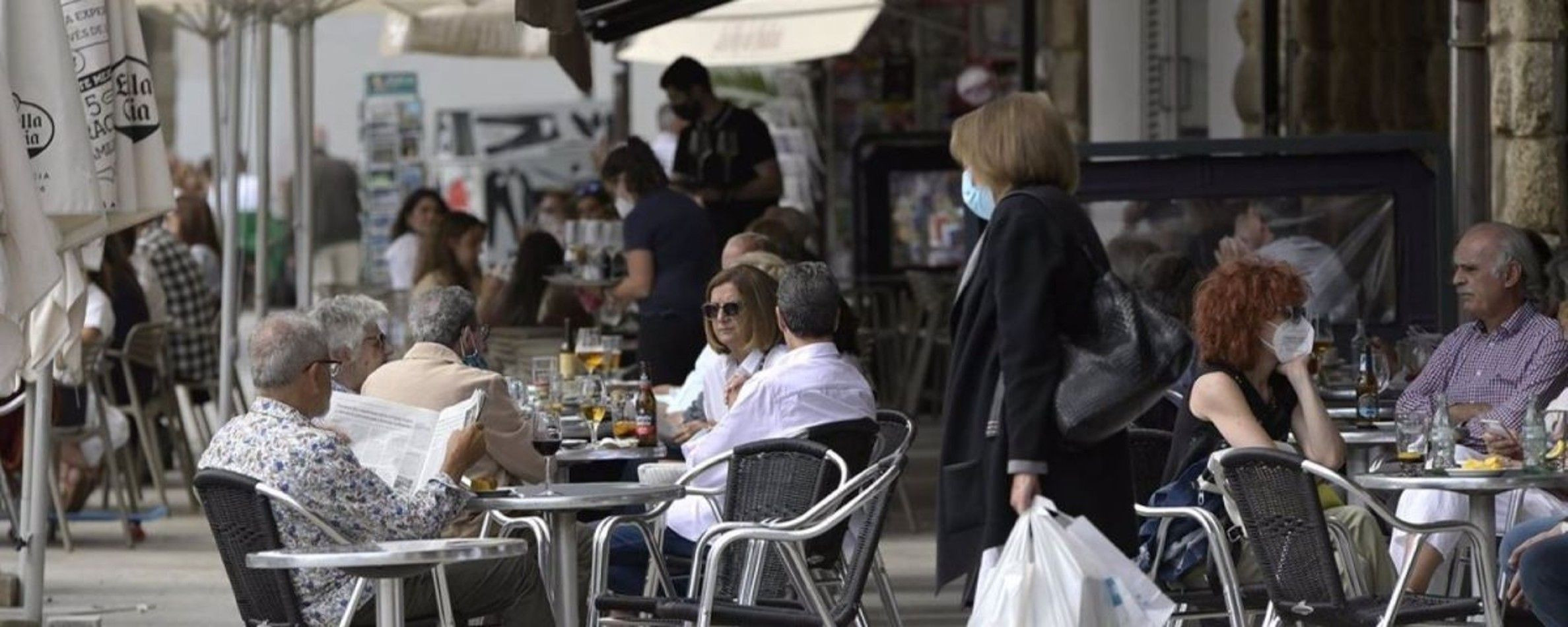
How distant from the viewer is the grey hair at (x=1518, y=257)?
29.9ft

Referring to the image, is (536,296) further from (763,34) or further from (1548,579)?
(1548,579)

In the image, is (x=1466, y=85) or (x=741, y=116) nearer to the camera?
(x=1466, y=85)

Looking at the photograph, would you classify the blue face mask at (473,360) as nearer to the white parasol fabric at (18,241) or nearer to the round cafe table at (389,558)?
the white parasol fabric at (18,241)

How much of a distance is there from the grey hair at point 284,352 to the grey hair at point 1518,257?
3830mm

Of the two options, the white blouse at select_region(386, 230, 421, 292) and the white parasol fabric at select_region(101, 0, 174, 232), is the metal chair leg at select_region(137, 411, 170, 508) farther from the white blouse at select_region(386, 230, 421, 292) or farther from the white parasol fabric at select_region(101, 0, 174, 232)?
the white parasol fabric at select_region(101, 0, 174, 232)

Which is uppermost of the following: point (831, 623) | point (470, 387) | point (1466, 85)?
point (1466, 85)

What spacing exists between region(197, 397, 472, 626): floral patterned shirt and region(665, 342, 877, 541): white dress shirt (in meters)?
1.37

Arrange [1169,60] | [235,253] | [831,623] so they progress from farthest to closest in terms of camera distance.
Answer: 1. [1169,60]
2. [235,253]
3. [831,623]

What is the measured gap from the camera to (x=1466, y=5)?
1148 cm

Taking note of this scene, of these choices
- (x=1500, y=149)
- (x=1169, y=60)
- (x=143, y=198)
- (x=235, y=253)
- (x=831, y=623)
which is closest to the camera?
(x=831, y=623)

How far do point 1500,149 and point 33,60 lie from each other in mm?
5272

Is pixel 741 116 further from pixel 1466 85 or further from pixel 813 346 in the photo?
pixel 813 346

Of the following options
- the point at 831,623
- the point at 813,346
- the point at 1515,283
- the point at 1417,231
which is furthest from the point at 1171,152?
the point at 831,623

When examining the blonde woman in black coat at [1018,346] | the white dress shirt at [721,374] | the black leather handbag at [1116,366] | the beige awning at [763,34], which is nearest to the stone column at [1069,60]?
the beige awning at [763,34]
